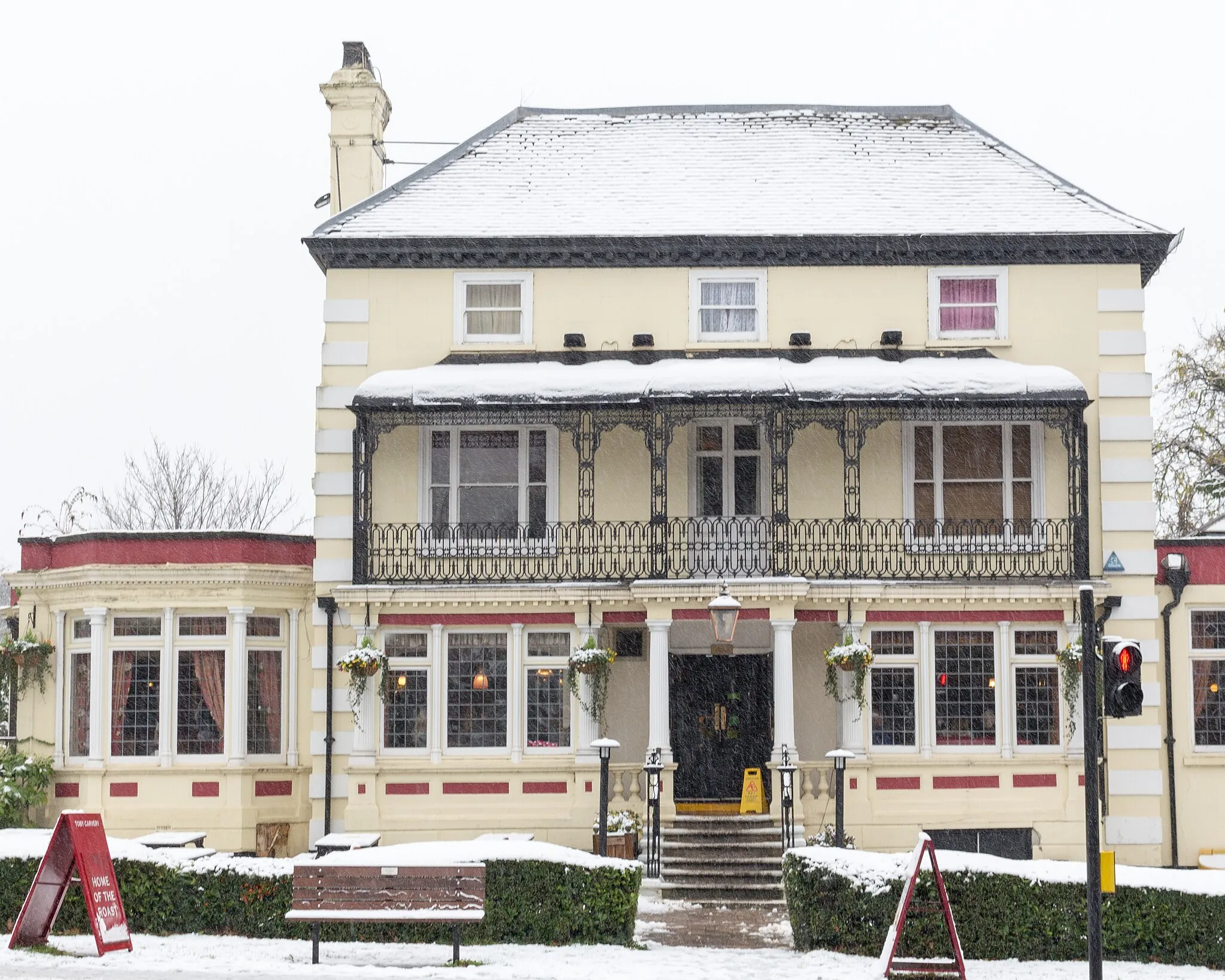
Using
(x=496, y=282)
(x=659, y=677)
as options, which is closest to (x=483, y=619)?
(x=659, y=677)

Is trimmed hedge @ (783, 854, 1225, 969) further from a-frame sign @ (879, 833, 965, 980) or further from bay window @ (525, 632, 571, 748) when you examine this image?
bay window @ (525, 632, 571, 748)

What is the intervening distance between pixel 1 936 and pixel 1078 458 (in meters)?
14.5

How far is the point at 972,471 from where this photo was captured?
22.4 meters

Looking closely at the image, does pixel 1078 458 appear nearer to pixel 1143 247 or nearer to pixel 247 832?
pixel 1143 247

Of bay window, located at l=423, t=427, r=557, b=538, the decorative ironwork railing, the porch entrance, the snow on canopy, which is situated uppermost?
the snow on canopy

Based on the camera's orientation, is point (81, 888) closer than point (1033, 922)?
No

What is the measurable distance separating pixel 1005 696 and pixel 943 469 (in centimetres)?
328

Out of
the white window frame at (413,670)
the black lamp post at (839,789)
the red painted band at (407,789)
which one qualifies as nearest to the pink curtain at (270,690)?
the white window frame at (413,670)

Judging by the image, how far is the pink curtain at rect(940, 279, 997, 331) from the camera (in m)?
22.6

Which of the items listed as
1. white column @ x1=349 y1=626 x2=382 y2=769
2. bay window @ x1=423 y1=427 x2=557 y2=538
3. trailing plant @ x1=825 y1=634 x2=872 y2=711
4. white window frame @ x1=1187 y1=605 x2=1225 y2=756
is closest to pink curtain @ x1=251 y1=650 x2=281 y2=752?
white column @ x1=349 y1=626 x2=382 y2=769

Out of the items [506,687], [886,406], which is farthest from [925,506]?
[506,687]

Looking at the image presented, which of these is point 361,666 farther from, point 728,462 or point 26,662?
point 728,462

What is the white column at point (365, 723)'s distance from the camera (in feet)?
70.5

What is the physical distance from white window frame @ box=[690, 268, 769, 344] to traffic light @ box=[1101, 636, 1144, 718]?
35.9 feet
